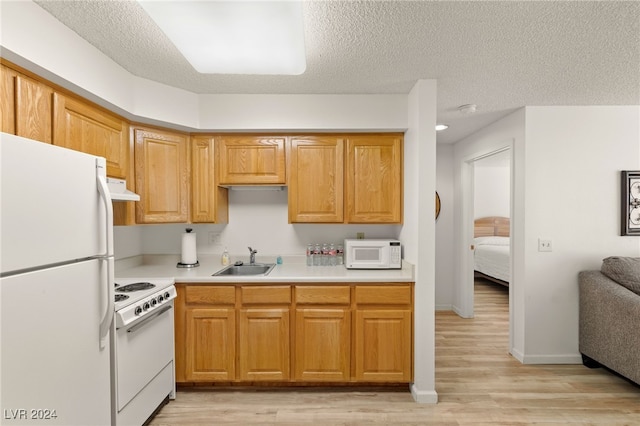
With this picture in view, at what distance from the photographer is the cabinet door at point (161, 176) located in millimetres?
2512

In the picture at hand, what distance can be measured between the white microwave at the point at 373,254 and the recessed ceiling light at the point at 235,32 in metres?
1.53

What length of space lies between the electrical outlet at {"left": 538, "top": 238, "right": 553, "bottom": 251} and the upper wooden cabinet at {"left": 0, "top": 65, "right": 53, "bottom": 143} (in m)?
3.79

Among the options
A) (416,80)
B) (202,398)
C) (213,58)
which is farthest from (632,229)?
(202,398)

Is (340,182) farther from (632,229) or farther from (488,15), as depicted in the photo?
(632,229)

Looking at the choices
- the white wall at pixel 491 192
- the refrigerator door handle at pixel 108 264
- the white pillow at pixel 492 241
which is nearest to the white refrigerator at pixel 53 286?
the refrigerator door handle at pixel 108 264

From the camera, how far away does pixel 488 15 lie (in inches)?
62.3

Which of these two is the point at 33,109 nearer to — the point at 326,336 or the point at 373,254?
the point at 326,336

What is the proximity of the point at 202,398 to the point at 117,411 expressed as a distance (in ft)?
2.42

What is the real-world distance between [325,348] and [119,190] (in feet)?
6.28

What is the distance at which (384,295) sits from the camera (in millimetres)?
2430

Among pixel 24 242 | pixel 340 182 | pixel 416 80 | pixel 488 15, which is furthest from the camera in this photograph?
pixel 340 182

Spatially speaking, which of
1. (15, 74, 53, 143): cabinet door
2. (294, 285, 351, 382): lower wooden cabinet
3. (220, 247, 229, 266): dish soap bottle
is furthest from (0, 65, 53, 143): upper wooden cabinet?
(294, 285, 351, 382): lower wooden cabinet

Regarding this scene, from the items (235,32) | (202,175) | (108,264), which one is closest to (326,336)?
(108,264)

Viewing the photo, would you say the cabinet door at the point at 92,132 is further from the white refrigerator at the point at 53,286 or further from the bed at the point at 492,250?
the bed at the point at 492,250
